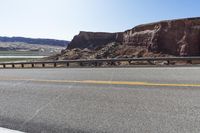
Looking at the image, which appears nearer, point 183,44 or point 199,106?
point 199,106

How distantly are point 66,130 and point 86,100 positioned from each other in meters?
2.16

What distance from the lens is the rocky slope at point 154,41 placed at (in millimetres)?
48281

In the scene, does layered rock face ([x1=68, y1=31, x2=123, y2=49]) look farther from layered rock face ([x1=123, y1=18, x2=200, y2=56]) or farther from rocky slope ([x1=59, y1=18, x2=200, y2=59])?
layered rock face ([x1=123, y1=18, x2=200, y2=56])

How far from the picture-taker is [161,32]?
173 feet

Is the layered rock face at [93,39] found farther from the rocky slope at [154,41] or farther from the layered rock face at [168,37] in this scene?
the layered rock face at [168,37]

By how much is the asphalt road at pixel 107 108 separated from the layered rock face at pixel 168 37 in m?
39.5

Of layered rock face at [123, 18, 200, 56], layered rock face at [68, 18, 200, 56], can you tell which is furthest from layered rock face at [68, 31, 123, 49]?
layered rock face at [123, 18, 200, 56]

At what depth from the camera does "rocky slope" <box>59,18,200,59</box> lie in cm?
4828

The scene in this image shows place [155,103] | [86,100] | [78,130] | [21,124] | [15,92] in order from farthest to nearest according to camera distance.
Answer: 1. [15,92]
2. [86,100]
3. [155,103]
4. [21,124]
5. [78,130]

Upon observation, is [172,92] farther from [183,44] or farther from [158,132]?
[183,44]

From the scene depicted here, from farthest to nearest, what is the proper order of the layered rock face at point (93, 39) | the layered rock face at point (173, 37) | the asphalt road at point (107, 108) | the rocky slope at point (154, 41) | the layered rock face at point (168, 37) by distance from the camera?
the layered rock face at point (93, 39), the rocky slope at point (154, 41), the layered rock face at point (168, 37), the layered rock face at point (173, 37), the asphalt road at point (107, 108)

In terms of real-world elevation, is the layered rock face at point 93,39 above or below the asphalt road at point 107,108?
below

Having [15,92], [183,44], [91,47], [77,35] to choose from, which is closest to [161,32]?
[183,44]

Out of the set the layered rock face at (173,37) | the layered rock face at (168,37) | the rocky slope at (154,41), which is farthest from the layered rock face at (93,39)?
the layered rock face at (173,37)
